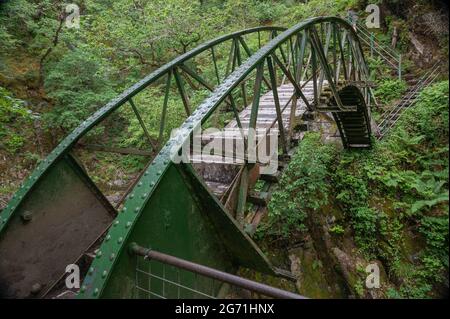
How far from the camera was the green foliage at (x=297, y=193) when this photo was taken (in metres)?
7.49

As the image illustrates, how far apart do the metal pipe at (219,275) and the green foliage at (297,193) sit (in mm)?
5354

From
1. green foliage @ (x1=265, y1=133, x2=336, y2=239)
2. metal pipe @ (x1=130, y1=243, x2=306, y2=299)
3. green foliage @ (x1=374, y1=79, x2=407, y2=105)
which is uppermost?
green foliage @ (x1=374, y1=79, x2=407, y2=105)

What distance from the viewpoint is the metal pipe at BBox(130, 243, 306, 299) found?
1816 millimetres

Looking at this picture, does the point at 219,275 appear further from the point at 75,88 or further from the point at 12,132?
the point at 12,132

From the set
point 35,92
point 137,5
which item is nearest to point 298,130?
point 35,92

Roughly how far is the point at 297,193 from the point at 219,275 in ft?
20.4

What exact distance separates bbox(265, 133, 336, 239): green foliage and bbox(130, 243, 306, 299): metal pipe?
535cm

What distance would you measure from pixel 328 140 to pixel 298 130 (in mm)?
5688

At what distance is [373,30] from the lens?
1315 cm

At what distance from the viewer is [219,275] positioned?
2.02 meters

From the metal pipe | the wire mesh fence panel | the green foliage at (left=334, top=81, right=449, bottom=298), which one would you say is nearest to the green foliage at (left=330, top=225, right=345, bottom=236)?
the green foliage at (left=334, top=81, right=449, bottom=298)

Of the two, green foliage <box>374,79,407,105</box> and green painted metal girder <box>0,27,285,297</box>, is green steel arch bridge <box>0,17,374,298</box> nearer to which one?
green painted metal girder <box>0,27,285,297</box>

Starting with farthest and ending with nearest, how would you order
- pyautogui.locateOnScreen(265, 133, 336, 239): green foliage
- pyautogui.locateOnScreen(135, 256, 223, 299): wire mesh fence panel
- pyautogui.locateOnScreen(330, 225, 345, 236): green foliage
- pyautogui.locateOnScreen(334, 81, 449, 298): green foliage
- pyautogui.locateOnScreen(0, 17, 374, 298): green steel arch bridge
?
1. pyautogui.locateOnScreen(330, 225, 345, 236): green foliage
2. pyautogui.locateOnScreen(265, 133, 336, 239): green foliage
3. pyautogui.locateOnScreen(334, 81, 449, 298): green foliage
4. pyautogui.locateOnScreen(135, 256, 223, 299): wire mesh fence panel
5. pyautogui.locateOnScreen(0, 17, 374, 298): green steel arch bridge

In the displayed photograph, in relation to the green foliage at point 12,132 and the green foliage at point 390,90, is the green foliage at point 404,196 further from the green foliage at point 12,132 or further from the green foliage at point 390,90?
the green foliage at point 12,132
